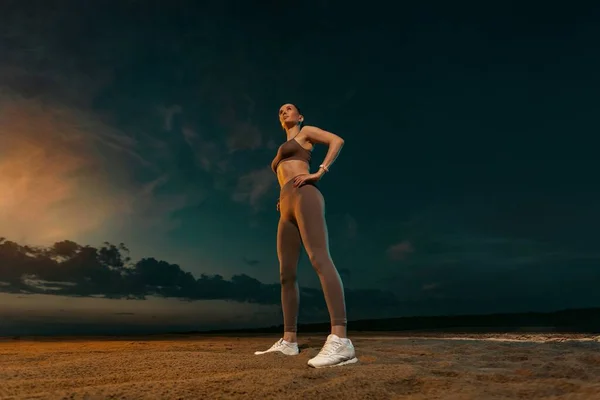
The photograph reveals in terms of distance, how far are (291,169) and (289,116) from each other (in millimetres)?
714

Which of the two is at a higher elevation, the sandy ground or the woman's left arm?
the woman's left arm

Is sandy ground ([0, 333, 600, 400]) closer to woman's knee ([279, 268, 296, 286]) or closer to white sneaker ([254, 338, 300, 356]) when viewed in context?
white sneaker ([254, 338, 300, 356])

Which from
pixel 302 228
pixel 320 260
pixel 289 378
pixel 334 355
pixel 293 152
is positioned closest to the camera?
pixel 289 378

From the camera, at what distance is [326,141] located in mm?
4852

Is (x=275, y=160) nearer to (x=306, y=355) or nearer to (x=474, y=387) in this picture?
(x=306, y=355)

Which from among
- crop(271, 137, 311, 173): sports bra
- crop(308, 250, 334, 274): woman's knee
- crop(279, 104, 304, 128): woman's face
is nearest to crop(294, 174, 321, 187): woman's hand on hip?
crop(271, 137, 311, 173): sports bra

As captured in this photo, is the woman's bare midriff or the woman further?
the woman's bare midriff

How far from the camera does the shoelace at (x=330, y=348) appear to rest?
3.97m

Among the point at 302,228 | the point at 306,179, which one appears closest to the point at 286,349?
the point at 302,228

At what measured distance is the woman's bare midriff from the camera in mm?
4844

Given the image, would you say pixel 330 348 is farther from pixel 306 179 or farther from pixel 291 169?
pixel 291 169

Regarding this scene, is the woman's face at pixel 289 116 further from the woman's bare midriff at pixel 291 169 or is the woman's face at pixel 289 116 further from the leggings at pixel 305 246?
the leggings at pixel 305 246

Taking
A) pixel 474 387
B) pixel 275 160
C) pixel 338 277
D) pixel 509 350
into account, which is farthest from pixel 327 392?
pixel 509 350

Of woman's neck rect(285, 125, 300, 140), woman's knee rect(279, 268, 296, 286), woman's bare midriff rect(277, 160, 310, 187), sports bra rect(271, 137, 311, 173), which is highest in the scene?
woman's neck rect(285, 125, 300, 140)
